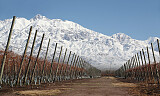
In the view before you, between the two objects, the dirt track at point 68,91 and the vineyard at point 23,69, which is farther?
the vineyard at point 23,69

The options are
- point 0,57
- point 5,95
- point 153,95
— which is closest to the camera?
point 5,95

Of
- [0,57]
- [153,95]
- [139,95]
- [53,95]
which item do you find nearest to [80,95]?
[53,95]

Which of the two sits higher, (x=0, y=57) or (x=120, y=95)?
(x=0, y=57)

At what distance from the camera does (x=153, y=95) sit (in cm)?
1738

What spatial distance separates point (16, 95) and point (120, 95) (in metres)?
8.40

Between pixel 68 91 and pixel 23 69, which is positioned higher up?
pixel 23 69

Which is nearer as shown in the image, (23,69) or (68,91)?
(68,91)

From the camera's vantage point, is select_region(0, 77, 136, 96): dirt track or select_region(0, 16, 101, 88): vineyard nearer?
select_region(0, 77, 136, 96): dirt track

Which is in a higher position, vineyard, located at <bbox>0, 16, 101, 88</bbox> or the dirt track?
vineyard, located at <bbox>0, 16, 101, 88</bbox>

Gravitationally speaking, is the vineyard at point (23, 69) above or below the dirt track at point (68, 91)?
above

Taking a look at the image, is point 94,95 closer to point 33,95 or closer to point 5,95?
point 33,95

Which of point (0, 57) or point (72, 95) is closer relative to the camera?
point (72, 95)

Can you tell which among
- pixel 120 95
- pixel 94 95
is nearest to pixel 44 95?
pixel 94 95

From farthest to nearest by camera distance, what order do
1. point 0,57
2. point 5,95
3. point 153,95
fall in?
1. point 0,57
2. point 153,95
3. point 5,95
